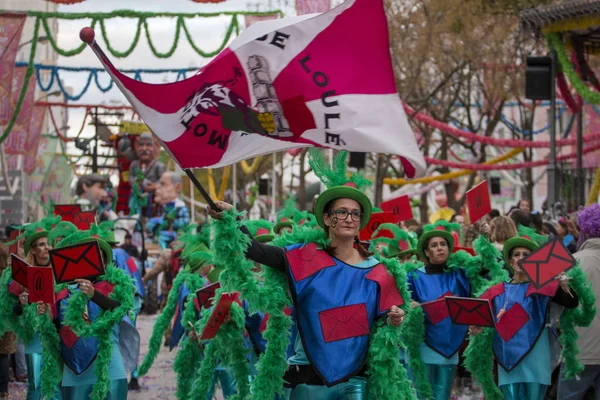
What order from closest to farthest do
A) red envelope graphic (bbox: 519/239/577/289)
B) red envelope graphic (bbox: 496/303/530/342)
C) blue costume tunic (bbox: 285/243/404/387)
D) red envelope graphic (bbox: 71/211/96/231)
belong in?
blue costume tunic (bbox: 285/243/404/387) < red envelope graphic (bbox: 519/239/577/289) < red envelope graphic (bbox: 496/303/530/342) < red envelope graphic (bbox: 71/211/96/231)

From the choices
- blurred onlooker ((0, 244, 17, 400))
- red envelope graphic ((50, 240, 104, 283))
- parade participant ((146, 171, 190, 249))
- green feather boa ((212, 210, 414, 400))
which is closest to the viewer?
green feather boa ((212, 210, 414, 400))

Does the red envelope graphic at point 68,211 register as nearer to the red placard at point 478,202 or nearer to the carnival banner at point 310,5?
the red placard at point 478,202

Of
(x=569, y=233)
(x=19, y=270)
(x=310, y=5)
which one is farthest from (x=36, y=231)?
(x=310, y=5)

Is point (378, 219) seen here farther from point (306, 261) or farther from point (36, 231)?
point (306, 261)

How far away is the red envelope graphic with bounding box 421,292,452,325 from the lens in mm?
8500

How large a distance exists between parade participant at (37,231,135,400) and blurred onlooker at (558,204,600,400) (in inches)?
123

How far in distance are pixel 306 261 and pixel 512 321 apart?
2228mm

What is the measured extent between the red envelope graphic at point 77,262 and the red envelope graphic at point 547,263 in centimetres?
277

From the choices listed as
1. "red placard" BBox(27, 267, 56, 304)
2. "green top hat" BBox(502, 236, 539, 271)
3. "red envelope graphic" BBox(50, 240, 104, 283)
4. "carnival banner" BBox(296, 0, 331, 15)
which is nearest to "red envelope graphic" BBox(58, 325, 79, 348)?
"red placard" BBox(27, 267, 56, 304)

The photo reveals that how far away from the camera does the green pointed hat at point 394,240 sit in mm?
10125

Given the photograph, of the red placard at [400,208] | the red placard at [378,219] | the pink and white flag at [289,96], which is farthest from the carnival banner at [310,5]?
the pink and white flag at [289,96]

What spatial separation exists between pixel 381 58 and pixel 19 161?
71.2 feet

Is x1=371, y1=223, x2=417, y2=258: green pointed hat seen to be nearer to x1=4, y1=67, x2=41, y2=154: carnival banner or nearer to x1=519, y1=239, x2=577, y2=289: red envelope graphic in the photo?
x1=519, y1=239, x2=577, y2=289: red envelope graphic

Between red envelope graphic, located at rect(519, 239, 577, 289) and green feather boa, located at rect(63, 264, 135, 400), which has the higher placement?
red envelope graphic, located at rect(519, 239, 577, 289)
